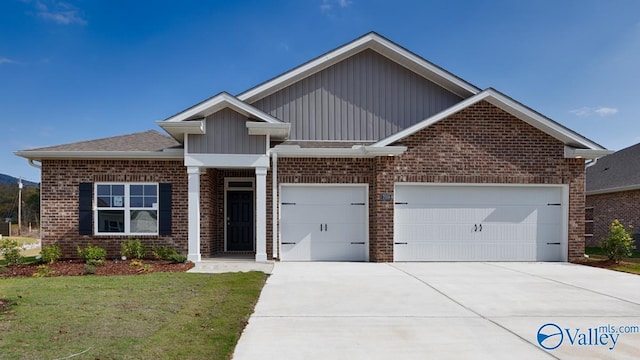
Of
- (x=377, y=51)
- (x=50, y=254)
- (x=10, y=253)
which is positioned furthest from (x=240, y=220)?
(x=377, y=51)

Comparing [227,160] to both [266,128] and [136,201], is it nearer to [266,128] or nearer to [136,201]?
[266,128]

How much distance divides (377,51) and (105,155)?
891cm

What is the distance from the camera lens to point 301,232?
11594mm

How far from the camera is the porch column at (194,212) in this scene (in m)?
10.8

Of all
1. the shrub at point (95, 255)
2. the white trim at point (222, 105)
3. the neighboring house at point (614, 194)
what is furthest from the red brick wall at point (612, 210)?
the shrub at point (95, 255)

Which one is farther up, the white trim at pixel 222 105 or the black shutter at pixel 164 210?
the white trim at pixel 222 105

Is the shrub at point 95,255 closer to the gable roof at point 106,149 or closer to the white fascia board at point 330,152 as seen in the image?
the gable roof at point 106,149

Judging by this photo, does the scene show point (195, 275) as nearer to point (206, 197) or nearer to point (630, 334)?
point (206, 197)

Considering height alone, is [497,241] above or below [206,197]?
below

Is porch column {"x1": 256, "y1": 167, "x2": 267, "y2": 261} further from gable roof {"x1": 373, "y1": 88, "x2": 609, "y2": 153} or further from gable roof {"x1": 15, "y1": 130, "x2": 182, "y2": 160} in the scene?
gable roof {"x1": 373, "y1": 88, "x2": 609, "y2": 153}

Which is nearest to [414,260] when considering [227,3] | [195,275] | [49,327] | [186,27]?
[195,275]

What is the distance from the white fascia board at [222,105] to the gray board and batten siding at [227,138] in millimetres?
219

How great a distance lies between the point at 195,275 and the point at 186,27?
9.56 m

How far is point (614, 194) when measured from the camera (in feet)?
57.8
